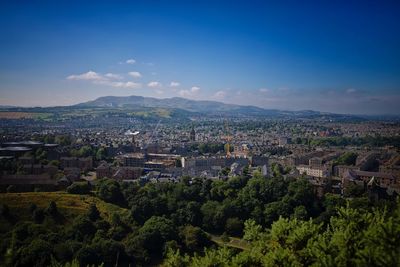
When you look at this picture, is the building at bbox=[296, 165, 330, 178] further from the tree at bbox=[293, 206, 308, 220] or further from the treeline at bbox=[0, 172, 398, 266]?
the tree at bbox=[293, 206, 308, 220]

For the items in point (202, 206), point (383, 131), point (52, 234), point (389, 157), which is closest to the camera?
point (52, 234)

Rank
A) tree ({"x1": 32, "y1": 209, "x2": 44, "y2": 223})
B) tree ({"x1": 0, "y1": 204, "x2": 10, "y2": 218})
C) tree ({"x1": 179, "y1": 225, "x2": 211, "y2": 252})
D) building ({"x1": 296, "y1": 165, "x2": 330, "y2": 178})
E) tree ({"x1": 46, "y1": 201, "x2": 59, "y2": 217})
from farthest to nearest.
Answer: building ({"x1": 296, "y1": 165, "x2": 330, "y2": 178}), tree ({"x1": 46, "y1": 201, "x2": 59, "y2": 217}), tree ({"x1": 32, "y1": 209, "x2": 44, "y2": 223}), tree ({"x1": 0, "y1": 204, "x2": 10, "y2": 218}), tree ({"x1": 179, "y1": 225, "x2": 211, "y2": 252})

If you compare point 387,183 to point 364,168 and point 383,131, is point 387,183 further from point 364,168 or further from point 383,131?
point 383,131

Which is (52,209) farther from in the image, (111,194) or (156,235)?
(156,235)

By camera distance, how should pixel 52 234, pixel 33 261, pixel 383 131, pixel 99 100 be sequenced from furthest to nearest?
pixel 99 100, pixel 383 131, pixel 52 234, pixel 33 261

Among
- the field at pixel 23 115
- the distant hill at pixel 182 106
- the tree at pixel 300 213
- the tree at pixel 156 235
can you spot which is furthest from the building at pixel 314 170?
the distant hill at pixel 182 106

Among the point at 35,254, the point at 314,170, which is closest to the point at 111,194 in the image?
the point at 35,254

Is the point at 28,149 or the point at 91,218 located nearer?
the point at 91,218

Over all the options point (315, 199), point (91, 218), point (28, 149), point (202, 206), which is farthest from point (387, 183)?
point (28, 149)

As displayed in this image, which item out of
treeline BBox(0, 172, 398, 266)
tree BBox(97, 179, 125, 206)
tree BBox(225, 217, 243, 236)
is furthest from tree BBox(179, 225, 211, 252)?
tree BBox(97, 179, 125, 206)
